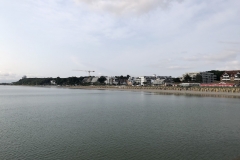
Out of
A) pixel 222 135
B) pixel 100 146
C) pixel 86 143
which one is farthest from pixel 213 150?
pixel 86 143

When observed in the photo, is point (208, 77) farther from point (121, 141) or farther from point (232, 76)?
point (121, 141)

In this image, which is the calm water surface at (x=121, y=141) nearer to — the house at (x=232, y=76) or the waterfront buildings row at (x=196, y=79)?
the waterfront buildings row at (x=196, y=79)

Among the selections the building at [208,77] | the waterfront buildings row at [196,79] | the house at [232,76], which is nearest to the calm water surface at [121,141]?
the waterfront buildings row at [196,79]

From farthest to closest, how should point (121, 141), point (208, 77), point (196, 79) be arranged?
1. point (208, 77)
2. point (196, 79)
3. point (121, 141)

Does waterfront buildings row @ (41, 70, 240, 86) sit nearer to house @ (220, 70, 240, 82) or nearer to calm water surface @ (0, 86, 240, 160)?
house @ (220, 70, 240, 82)

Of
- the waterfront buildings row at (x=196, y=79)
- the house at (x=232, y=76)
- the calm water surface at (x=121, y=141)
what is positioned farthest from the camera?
the waterfront buildings row at (x=196, y=79)

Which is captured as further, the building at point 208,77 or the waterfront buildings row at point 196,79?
the building at point 208,77

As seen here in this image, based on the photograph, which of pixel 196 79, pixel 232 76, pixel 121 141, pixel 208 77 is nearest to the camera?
pixel 121 141

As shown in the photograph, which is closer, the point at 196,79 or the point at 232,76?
the point at 232,76

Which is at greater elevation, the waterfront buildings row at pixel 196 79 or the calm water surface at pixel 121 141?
the waterfront buildings row at pixel 196 79

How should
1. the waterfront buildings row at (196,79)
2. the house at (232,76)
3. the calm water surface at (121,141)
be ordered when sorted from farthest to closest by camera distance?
the waterfront buildings row at (196,79) → the house at (232,76) → the calm water surface at (121,141)

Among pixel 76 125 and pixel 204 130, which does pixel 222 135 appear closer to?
pixel 204 130

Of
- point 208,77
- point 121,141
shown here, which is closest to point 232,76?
point 208,77

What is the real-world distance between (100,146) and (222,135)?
27.4 ft
